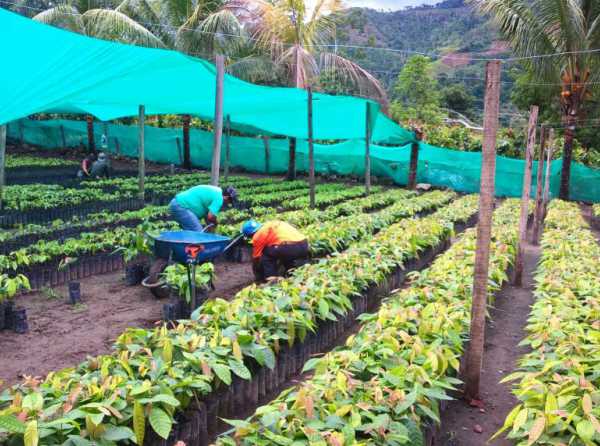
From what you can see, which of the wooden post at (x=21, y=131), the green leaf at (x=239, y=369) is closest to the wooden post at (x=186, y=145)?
the wooden post at (x=21, y=131)

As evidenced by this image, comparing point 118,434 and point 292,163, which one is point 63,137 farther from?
point 118,434

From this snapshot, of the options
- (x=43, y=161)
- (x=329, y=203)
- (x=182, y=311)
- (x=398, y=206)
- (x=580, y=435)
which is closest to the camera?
(x=580, y=435)

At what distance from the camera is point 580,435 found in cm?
245

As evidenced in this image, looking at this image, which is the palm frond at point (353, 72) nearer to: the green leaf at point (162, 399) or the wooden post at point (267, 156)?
the wooden post at point (267, 156)

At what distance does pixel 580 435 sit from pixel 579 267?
4149 mm

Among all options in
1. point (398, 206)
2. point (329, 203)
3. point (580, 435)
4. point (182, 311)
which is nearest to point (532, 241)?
point (398, 206)

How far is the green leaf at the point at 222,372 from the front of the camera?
316 centimetres

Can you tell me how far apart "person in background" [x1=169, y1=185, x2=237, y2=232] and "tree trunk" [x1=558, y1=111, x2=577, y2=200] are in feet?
44.7

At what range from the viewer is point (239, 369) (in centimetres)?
334

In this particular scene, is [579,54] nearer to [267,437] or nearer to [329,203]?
[329,203]

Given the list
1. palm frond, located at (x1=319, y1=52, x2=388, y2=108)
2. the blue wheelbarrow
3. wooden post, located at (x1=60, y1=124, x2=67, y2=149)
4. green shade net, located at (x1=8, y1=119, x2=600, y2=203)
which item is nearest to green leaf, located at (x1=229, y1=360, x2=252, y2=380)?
the blue wheelbarrow

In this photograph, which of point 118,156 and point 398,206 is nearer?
point 398,206

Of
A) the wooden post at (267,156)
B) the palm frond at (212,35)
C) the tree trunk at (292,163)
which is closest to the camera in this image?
the palm frond at (212,35)

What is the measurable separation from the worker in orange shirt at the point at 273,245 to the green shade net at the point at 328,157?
525 inches
